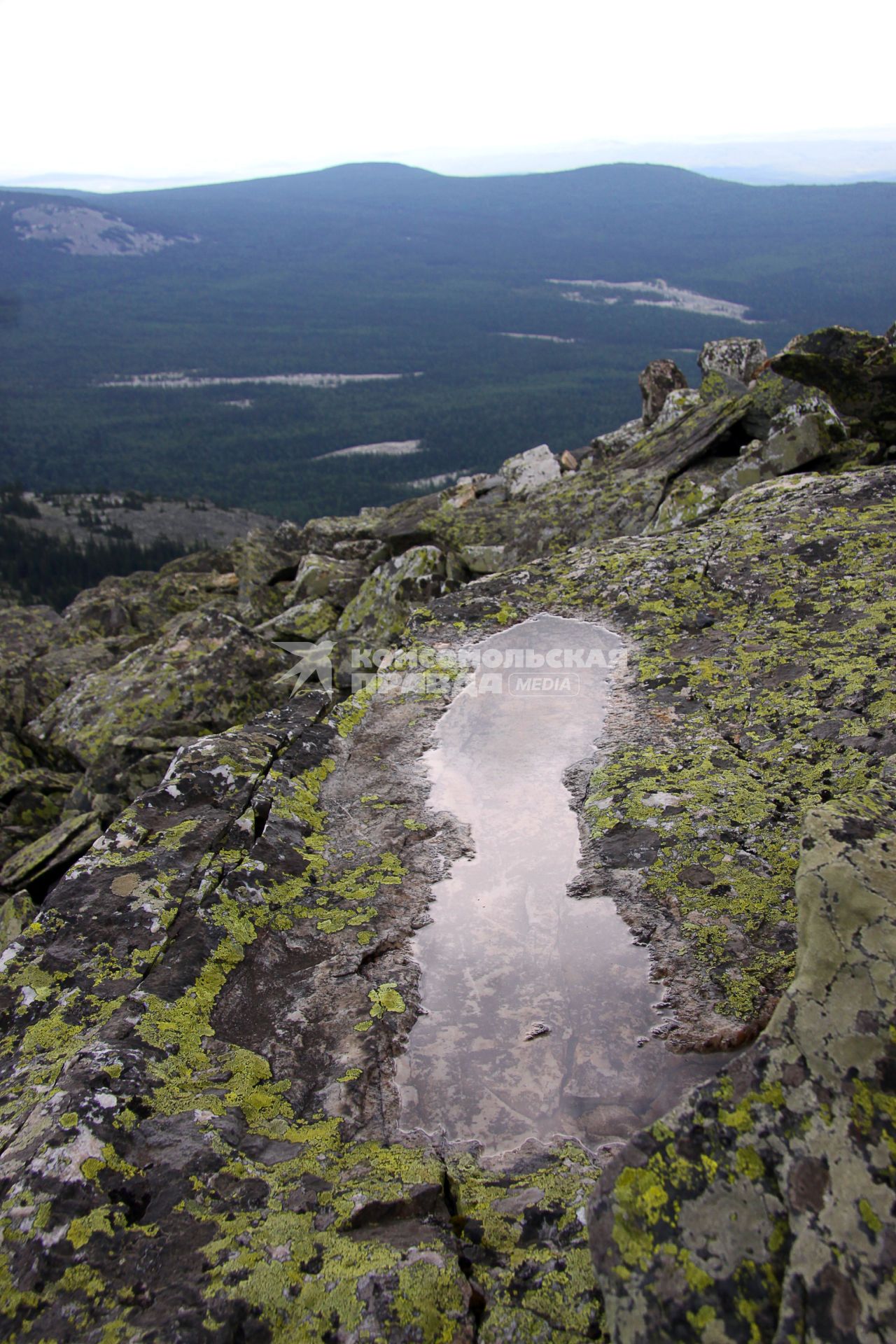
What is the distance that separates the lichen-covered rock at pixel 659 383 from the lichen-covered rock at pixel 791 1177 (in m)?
21.9

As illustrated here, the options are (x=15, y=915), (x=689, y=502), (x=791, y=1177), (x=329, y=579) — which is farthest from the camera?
(x=329, y=579)

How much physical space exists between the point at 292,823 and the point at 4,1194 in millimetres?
3740

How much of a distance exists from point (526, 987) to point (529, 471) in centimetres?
1694

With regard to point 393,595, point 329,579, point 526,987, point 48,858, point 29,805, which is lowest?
point 29,805

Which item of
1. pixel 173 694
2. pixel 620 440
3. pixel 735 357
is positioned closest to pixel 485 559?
pixel 173 694

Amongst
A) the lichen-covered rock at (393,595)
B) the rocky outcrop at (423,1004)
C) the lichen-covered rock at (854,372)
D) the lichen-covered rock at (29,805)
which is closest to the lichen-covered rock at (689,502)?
the rocky outcrop at (423,1004)

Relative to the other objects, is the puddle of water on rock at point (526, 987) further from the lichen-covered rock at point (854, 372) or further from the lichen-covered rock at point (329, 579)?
the lichen-covered rock at point (329, 579)

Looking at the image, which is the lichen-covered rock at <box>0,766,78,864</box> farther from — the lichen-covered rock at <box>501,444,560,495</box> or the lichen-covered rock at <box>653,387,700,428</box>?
the lichen-covered rock at <box>653,387,700,428</box>

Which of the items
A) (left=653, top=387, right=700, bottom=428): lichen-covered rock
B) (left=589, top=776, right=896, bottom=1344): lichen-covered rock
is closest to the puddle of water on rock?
(left=589, top=776, right=896, bottom=1344): lichen-covered rock

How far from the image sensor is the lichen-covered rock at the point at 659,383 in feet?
79.4

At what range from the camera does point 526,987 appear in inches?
237

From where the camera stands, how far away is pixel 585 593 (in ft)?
36.6

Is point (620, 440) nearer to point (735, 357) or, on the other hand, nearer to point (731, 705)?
point (735, 357)

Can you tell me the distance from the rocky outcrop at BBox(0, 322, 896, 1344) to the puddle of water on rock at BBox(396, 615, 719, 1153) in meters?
0.17
